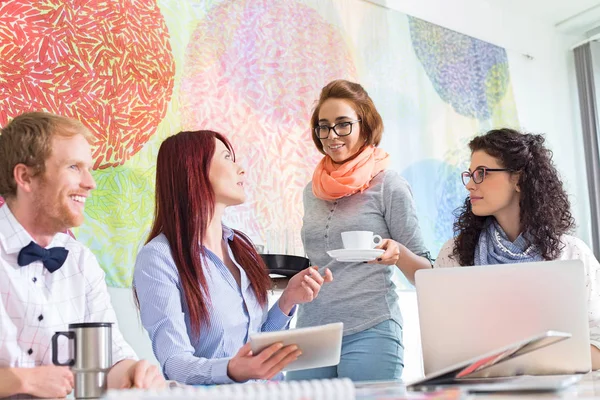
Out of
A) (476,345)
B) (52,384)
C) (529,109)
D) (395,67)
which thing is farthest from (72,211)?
(529,109)

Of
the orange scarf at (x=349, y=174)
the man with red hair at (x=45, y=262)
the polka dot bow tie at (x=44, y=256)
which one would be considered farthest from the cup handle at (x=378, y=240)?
the polka dot bow tie at (x=44, y=256)

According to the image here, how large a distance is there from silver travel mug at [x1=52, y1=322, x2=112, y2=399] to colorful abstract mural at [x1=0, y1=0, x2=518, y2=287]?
139 centimetres

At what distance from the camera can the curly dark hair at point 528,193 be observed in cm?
228

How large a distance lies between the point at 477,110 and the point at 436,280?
10.1 ft

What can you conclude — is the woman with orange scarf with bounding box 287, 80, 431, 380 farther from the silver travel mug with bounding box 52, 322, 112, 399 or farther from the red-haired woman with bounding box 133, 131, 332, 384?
the silver travel mug with bounding box 52, 322, 112, 399

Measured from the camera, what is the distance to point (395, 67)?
394 cm

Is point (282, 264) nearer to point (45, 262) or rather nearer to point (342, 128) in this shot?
point (342, 128)

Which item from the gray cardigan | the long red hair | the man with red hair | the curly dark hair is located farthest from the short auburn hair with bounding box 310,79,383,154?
the man with red hair

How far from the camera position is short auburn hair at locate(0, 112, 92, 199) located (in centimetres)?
169

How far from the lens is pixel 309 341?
4.46 feet

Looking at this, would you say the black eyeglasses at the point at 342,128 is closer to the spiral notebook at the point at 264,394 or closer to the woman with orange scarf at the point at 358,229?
the woman with orange scarf at the point at 358,229

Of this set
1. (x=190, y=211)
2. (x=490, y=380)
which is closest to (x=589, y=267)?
(x=490, y=380)

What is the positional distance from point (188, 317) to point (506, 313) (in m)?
0.79

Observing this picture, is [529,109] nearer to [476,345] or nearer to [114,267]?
[114,267]
